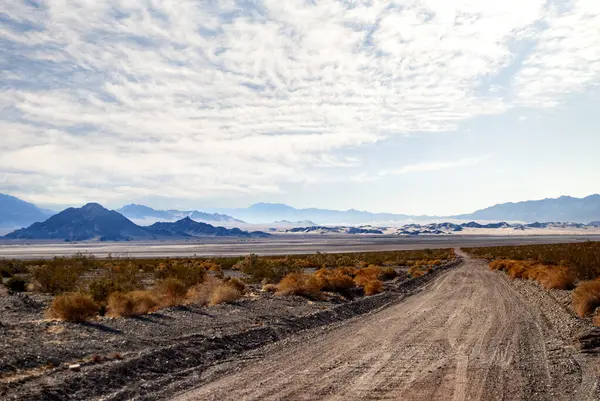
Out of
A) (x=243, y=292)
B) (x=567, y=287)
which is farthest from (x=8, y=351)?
(x=567, y=287)

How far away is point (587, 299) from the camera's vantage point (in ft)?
66.9

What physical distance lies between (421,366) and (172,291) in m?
15.4

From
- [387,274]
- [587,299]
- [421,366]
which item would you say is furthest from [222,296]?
[387,274]

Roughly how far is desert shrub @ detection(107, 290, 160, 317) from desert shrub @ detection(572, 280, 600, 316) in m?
17.1

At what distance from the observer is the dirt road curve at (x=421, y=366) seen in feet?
32.8

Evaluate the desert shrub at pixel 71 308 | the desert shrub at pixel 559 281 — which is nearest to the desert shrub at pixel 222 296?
the desert shrub at pixel 71 308

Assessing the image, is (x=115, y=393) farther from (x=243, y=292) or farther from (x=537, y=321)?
(x=243, y=292)

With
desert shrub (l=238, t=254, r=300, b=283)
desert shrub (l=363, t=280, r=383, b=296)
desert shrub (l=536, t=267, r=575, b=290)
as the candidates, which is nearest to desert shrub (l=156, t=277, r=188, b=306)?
desert shrub (l=363, t=280, r=383, b=296)

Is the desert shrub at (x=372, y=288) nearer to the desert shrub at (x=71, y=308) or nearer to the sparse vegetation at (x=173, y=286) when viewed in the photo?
the sparse vegetation at (x=173, y=286)

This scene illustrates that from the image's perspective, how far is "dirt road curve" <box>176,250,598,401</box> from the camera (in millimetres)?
9984

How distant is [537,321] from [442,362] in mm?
8291

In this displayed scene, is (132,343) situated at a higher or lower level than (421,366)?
higher

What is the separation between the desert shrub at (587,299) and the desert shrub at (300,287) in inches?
478

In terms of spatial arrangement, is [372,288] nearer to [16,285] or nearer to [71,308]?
[71,308]
